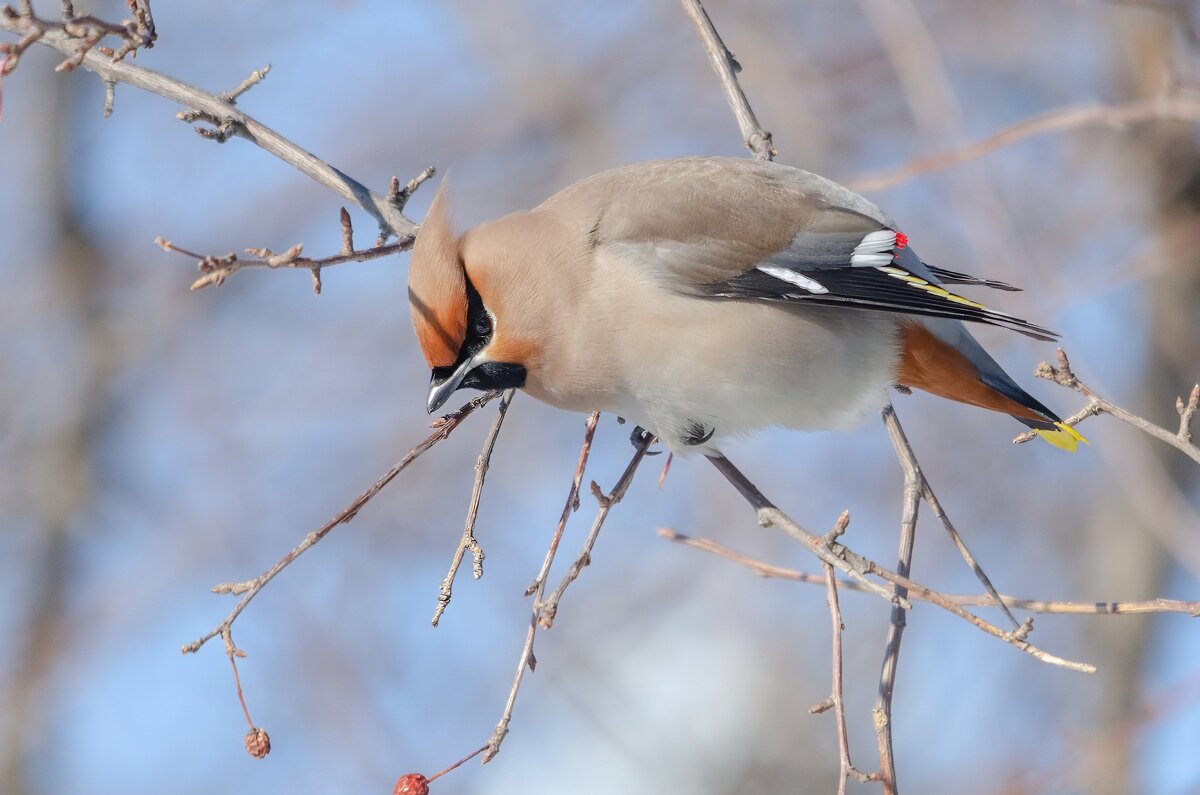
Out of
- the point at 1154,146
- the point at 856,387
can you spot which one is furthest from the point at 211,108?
the point at 1154,146

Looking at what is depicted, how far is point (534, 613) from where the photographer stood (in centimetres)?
282

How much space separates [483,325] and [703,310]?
63 cm

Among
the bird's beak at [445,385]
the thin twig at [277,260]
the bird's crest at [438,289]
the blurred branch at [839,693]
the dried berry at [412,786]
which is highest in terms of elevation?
the bird's crest at [438,289]

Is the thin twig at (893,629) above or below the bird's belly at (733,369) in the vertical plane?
below

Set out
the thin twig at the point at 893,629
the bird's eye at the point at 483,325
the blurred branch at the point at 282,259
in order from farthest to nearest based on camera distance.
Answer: the bird's eye at the point at 483,325
the thin twig at the point at 893,629
the blurred branch at the point at 282,259

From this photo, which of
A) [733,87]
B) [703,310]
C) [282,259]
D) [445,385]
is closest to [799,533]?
[703,310]

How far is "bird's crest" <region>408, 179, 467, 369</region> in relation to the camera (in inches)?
127

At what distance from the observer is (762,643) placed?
8.44 meters

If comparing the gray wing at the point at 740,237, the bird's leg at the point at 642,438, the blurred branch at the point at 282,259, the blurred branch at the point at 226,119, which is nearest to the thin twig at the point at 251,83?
the blurred branch at the point at 226,119

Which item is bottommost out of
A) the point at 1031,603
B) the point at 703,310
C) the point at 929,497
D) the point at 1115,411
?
the point at 1031,603

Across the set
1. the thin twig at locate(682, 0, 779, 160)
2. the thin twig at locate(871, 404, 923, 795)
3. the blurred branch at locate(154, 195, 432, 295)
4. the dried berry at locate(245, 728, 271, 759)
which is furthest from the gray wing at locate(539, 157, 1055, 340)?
the dried berry at locate(245, 728, 271, 759)

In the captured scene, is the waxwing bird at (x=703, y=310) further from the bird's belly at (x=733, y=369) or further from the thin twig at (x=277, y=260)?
the thin twig at (x=277, y=260)

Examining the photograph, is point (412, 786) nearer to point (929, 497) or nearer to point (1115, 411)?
point (929, 497)

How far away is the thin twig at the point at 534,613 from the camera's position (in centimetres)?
270
